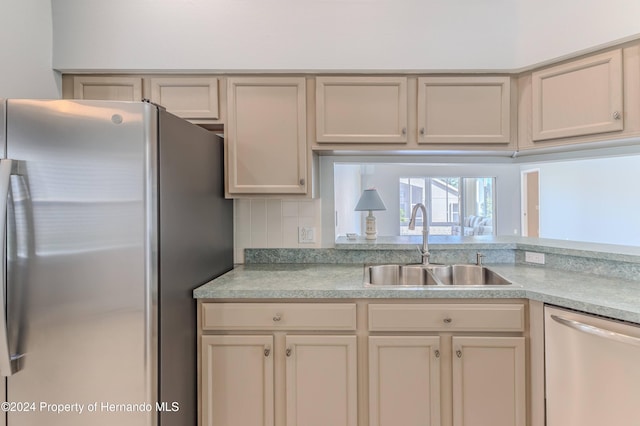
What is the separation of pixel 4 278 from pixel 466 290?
6.23 ft

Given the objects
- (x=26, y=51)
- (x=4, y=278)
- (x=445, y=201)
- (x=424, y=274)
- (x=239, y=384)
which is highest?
(x=26, y=51)

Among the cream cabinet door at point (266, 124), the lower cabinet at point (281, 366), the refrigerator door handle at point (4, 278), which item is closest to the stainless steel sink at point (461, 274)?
the lower cabinet at point (281, 366)

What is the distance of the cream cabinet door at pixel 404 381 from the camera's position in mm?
1486

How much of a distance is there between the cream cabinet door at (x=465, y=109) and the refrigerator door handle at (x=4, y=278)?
1.87 meters

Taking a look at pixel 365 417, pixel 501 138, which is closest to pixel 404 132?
pixel 501 138

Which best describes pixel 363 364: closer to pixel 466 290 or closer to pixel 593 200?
pixel 466 290

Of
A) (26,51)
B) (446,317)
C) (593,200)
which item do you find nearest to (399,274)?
(446,317)

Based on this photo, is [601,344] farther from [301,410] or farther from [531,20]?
[531,20]

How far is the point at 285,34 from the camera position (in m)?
1.81

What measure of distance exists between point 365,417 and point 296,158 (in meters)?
1.38

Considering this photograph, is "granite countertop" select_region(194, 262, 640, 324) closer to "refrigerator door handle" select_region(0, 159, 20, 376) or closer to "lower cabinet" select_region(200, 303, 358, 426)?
"lower cabinet" select_region(200, 303, 358, 426)

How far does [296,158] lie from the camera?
1.84 metres

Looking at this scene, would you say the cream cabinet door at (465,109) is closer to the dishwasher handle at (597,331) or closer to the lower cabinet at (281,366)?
the dishwasher handle at (597,331)

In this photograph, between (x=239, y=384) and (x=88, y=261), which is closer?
(x=88, y=261)
